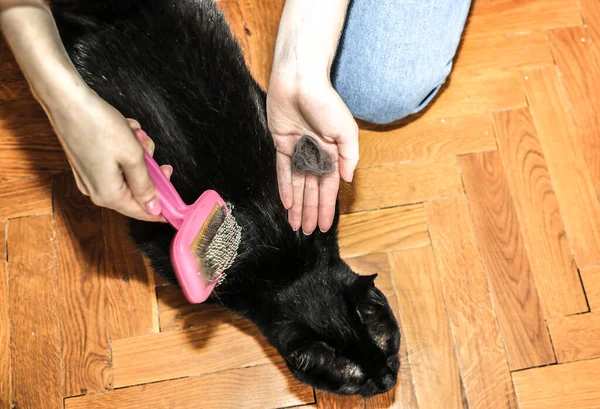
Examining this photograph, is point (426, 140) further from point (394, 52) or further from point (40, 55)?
point (40, 55)

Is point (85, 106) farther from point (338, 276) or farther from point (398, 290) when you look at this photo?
point (398, 290)

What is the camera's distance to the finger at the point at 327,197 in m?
1.13

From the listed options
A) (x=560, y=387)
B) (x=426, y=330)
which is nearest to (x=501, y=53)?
(x=426, y=330)

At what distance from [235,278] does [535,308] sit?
0.76 meters

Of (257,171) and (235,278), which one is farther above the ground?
(257,171)

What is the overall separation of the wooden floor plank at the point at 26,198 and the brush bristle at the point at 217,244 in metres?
0.60

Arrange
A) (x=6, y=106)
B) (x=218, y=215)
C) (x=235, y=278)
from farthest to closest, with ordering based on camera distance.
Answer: (x=6, y=106), (x=235, y=278), (x=218, y=215)

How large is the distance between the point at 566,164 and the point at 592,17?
17.5 inches

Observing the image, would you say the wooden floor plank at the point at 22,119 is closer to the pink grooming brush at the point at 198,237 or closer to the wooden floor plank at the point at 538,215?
the pink grooming brush at the point at 198,237

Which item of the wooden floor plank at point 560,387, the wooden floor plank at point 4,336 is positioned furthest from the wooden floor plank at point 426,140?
the wooden floor plank at point 4,336

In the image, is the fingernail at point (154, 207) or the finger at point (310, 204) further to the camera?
the finger at point (310, 204)

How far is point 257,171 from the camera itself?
113 cm

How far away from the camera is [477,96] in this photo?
1452 mm

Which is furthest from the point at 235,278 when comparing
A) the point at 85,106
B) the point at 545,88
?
the point at 545,88
